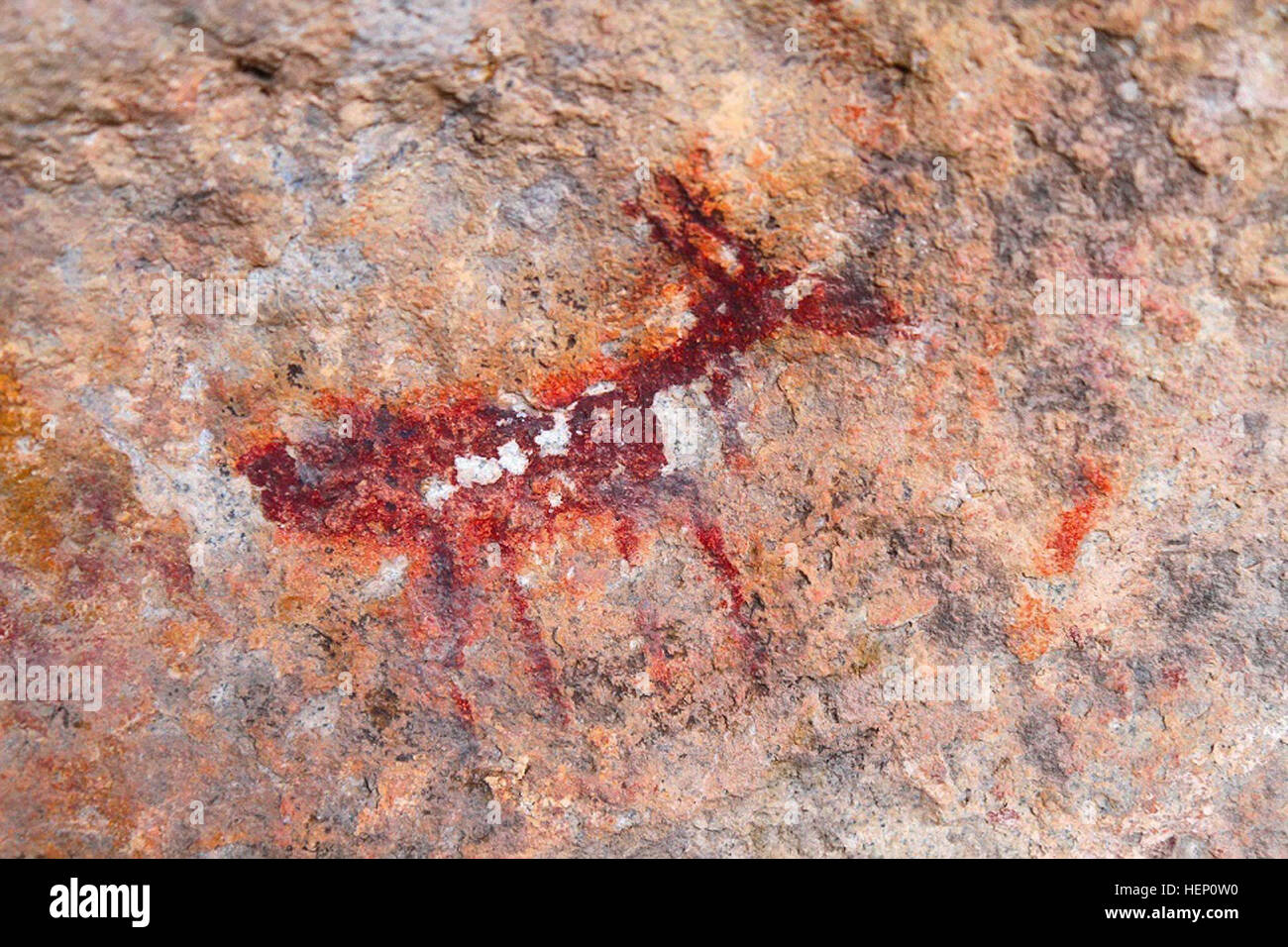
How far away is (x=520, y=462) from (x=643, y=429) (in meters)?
0.27

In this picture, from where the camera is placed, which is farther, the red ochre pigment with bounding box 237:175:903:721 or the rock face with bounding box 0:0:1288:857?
the red ochre pigment with bounding box 237:175:903:721

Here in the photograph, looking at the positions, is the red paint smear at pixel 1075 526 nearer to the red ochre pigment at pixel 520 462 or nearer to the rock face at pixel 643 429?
the rock face at pixel 643 429

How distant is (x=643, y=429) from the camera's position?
7.29 feet

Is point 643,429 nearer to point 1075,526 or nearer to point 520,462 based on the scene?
point 520,462

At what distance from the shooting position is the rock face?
1976 millimetres

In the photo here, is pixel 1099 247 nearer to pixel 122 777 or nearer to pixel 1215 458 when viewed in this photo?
pixel 1215 458

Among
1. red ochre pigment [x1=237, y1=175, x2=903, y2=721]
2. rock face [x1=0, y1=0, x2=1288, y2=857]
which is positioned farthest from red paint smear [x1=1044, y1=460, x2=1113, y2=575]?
red ochre pigment [x1=237, y1=175, x2=903, y2=721]

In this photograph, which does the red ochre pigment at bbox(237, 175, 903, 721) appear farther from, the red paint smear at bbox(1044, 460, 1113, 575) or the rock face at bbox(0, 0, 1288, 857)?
the red paint smear at bbox(1044, 460, 1113, 575)

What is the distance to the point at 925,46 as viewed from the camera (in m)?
1.93

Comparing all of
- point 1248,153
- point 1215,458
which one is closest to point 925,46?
point 1248,153

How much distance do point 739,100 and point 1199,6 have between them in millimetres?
823

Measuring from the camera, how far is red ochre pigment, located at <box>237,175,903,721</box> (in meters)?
2.13

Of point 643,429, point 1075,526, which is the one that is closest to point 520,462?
point 643,429

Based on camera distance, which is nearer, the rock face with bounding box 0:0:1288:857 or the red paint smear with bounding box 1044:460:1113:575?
the rock face with bounding box 0:0:1288:857
